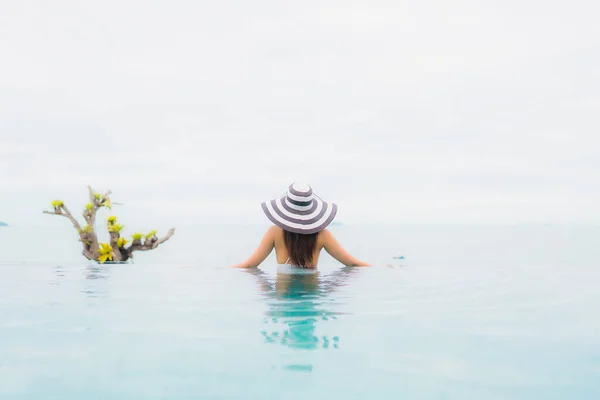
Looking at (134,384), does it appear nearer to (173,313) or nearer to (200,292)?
(173,313)

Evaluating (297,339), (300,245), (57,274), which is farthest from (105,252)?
(297,339)

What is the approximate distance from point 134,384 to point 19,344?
1.47m

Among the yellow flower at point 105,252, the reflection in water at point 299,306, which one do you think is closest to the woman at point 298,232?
the reflection in water at point 299,306

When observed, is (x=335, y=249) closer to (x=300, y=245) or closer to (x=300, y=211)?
(x=300, y=245)

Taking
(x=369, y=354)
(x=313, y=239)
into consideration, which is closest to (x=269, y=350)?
(x=369, y=354)

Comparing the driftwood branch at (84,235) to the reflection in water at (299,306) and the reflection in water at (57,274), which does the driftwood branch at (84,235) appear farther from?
the reflection in water at (299,306)

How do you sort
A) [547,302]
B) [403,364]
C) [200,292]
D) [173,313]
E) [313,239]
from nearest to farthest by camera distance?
[403,364] → [173,313] → [547,302] → [200,292] → [313,239]

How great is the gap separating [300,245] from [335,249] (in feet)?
1.75

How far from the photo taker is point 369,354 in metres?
4.08

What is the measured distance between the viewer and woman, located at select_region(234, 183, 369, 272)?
7.54 m

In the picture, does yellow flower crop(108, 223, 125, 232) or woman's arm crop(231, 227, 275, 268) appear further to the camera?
yellow flower crop(108, 223, 125, 232)

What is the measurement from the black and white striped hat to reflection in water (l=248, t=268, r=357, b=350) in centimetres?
72

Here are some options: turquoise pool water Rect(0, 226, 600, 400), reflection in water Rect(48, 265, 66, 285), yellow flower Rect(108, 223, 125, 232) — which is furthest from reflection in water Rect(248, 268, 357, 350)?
yellow flower Rect(108, 223, 125, 232)

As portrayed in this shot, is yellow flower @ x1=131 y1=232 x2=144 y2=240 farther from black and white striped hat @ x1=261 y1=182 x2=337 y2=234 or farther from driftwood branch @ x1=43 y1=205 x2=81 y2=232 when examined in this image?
black and white striped hat @ x1=261 y1=182 x2=337 y2=234
